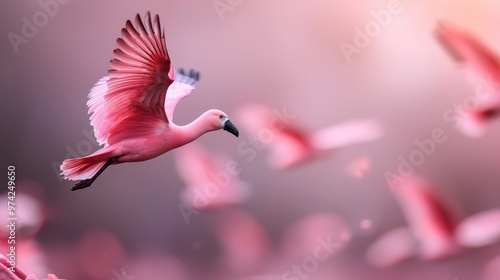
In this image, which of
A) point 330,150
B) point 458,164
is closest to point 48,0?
point 330,150

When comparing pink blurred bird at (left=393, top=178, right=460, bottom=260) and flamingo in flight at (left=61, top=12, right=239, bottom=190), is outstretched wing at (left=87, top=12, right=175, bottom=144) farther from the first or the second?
pink blurred bird at (left=393, top=178, right=460, bottom=260)

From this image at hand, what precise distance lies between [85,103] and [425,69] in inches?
40.3

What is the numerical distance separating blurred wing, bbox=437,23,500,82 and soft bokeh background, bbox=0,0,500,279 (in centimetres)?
3

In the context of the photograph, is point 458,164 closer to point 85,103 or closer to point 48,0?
point 85,103

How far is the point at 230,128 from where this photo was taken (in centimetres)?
221

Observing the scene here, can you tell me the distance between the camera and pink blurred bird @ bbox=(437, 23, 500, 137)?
223 centimetres

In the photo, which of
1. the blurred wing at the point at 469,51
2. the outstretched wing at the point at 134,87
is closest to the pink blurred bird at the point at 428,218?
the blurred wing at the point at 469,51

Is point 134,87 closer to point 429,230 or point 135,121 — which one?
point 135,121

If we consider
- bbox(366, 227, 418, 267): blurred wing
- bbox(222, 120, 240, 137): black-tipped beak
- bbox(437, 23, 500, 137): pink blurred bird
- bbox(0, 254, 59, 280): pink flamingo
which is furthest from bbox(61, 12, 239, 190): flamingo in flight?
bbox(437, 23, 500, 137): pink blurred bird

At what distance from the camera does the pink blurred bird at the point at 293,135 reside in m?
2.25

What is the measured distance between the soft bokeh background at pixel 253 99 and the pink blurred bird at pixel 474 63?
3cm

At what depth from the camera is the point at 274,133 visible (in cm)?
225

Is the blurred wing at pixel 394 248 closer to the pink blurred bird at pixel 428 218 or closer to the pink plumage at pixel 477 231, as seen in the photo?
the pink blurred bird at pixel 428 218

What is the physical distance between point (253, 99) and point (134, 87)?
37cm
